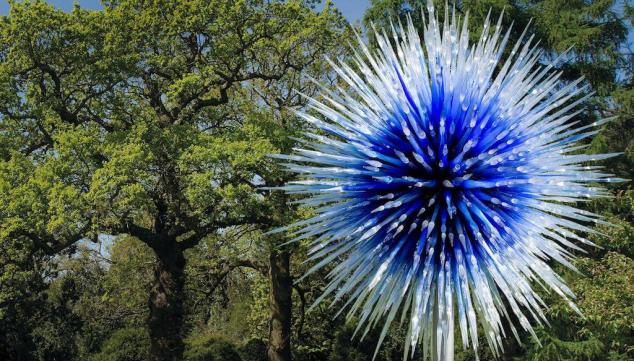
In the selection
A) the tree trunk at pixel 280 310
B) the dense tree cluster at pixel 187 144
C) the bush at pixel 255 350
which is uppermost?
the dense tree cluster at pixel 187 144

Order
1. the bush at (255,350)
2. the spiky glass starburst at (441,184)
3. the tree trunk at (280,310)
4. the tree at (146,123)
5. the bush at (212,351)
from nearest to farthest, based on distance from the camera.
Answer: the spiky glass starburst at (441,184)
the tree at (146,123)
the tree trunk at (280,310)
the bush at (212,351)
the bush at (255,350)

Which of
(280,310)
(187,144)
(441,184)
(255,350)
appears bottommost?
(255,350)

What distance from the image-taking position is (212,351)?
24.8 m

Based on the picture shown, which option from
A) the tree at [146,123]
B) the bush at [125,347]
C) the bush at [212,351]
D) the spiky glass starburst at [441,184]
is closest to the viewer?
the spiky glass starburst at [441,184]

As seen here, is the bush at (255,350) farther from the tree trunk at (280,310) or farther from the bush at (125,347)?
the tree trunk at (280,310)

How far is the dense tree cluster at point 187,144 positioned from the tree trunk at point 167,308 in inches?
1.5

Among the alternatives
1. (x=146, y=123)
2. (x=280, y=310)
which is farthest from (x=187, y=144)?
(x=280, y=310)

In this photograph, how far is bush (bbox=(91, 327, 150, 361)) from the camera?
24020 millimetres

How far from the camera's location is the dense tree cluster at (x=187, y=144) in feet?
51.3

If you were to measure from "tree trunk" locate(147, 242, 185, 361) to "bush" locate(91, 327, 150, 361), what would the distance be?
6.30m

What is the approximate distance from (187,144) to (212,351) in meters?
10.4

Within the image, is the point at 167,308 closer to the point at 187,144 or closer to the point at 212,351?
the point at 187,144

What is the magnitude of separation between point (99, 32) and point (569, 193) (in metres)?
14.7

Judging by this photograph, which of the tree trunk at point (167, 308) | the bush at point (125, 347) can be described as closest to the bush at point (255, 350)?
the bush at point (125, 347)
